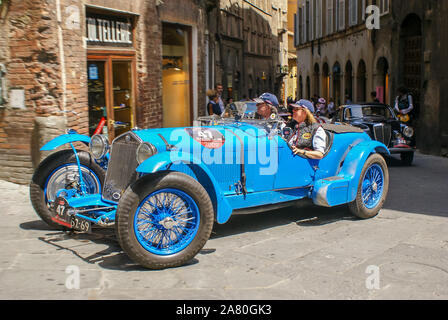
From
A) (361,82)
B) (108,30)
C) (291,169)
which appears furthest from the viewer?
(361,82)

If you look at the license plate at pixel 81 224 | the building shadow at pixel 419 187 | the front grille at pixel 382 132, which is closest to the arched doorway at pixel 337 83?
the building shadow at pixel 419 187

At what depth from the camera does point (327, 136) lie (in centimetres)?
684

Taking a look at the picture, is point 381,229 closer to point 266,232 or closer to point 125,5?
point 266,232

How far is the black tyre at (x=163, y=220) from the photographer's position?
186 inches

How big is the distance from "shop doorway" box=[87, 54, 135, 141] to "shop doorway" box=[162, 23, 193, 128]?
210 cm

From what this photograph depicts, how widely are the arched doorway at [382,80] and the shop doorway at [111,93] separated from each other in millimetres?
13901

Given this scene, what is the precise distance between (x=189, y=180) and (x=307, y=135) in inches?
84.1

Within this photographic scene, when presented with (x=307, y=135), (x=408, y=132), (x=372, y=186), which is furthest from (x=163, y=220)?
(x=408, y=132)

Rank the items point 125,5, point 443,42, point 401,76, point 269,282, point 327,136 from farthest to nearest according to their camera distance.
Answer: point 401,76, point 443,42, point 125,5, point 327,136, point 269,282

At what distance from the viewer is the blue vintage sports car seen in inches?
193

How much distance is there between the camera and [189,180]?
4980mm

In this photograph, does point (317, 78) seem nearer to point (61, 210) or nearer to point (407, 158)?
point (407, 158)
